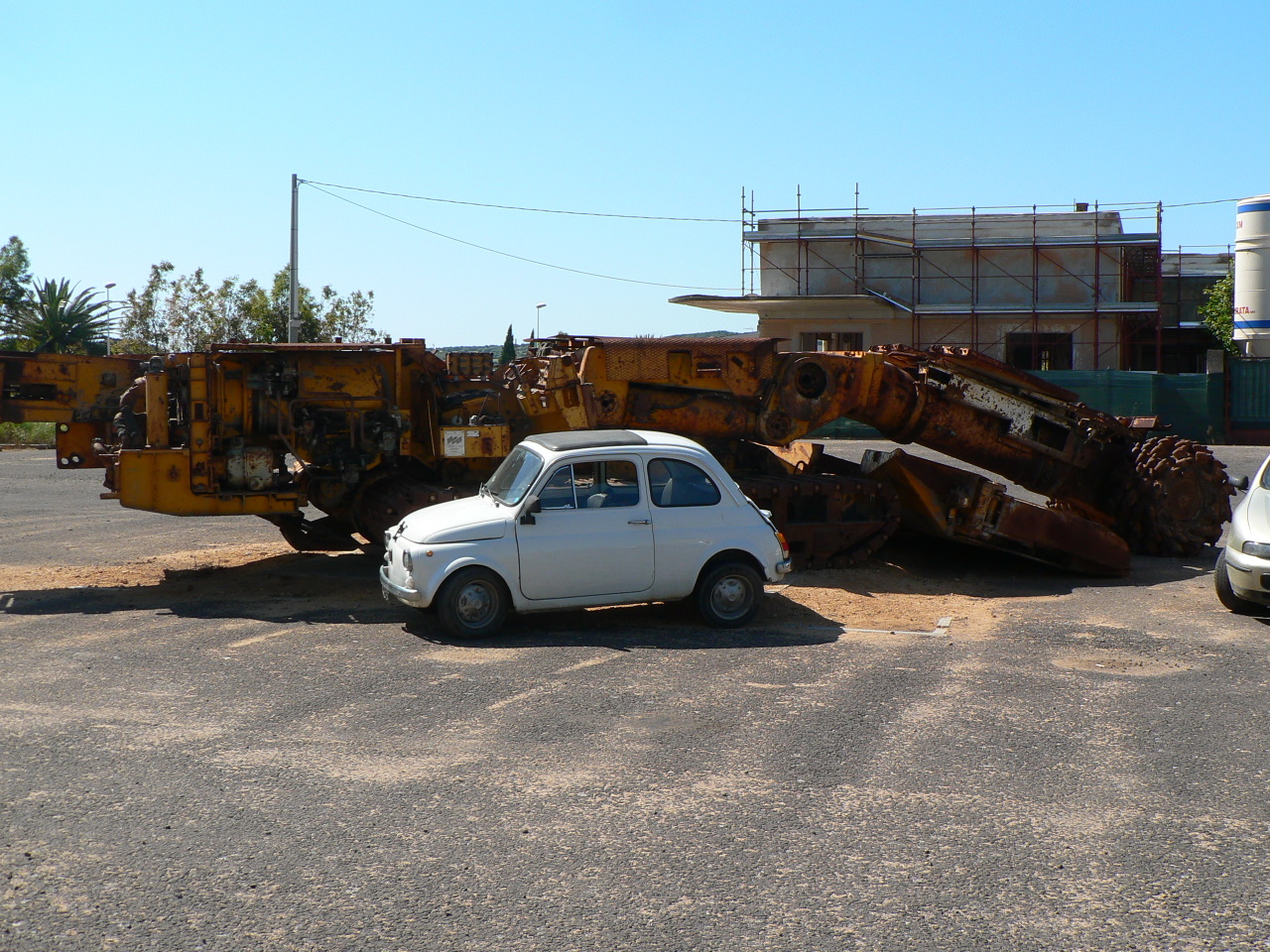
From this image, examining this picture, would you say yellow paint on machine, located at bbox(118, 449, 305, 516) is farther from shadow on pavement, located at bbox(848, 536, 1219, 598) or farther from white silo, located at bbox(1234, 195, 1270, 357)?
white silo, located at bbox(1234, 195, 1270, 357)

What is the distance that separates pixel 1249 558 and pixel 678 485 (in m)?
4.98

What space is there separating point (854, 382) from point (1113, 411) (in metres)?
23.5

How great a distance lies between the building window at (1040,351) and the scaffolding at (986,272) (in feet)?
0.36

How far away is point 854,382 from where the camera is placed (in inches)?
544

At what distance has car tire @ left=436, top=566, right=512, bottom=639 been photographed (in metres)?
9.38

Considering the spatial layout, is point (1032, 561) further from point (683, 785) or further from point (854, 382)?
point (683, 785)

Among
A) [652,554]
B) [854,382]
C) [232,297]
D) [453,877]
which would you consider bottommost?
[453,877]

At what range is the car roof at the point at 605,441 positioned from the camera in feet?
32.7

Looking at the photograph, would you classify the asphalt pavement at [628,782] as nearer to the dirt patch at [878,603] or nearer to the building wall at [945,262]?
the dirt patch at [878,603]

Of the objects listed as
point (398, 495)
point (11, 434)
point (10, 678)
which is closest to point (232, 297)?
point (11, 434)

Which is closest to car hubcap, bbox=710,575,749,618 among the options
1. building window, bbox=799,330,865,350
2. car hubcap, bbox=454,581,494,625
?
car hubcap, bbox=454,581,494,625

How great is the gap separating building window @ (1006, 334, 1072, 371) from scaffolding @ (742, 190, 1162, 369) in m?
0.11

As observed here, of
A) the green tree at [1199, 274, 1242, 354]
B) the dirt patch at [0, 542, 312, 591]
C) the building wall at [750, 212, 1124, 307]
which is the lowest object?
the dirt patch at [0, 542, 312, 591]

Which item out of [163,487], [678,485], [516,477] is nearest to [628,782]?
[678,485]
